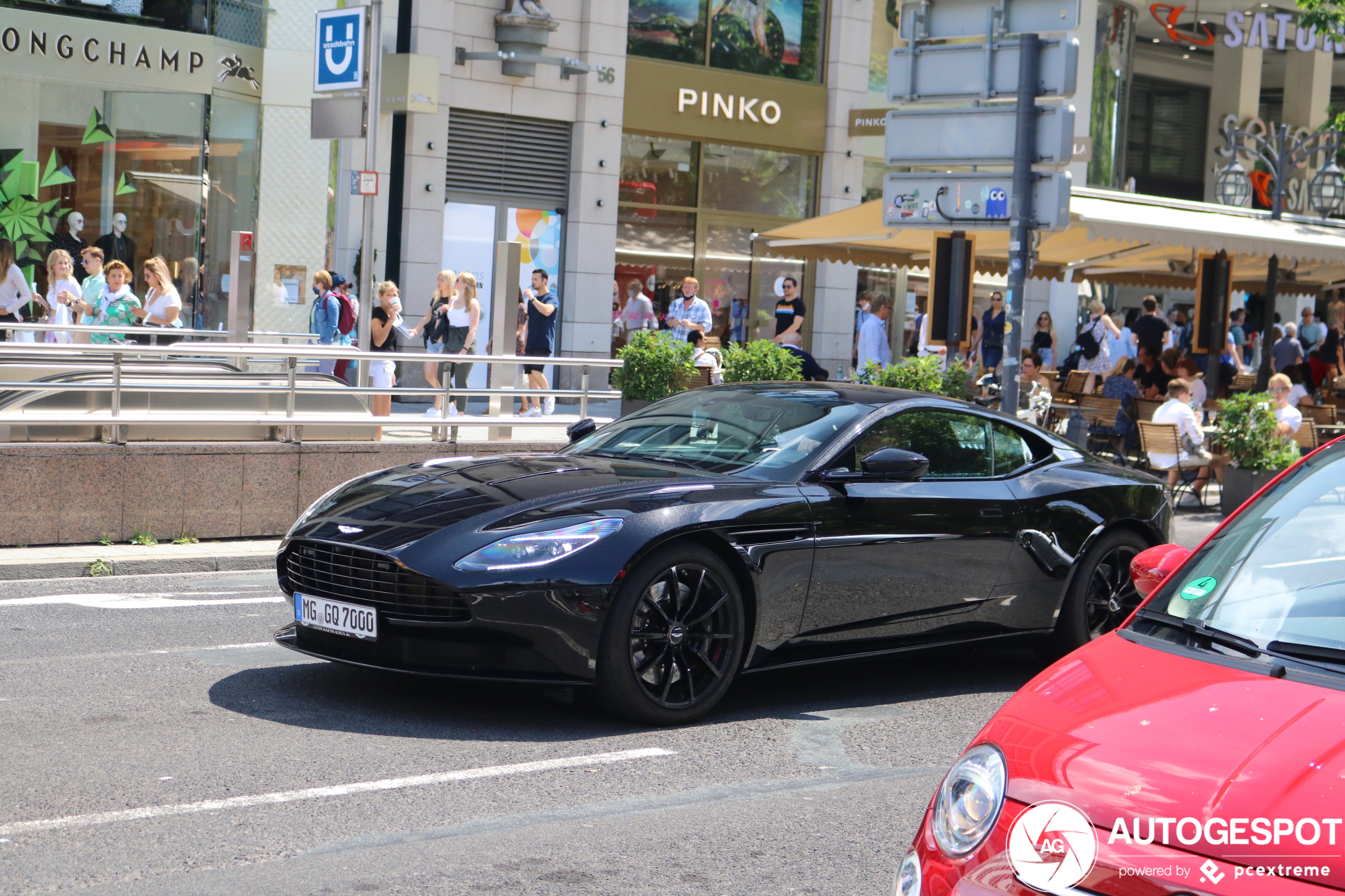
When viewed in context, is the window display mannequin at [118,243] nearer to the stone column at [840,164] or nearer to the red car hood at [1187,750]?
the stone column at [840,164]

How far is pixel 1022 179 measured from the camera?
11.3 meters

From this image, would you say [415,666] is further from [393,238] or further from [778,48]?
[778,48]

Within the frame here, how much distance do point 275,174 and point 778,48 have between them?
874 centimetres

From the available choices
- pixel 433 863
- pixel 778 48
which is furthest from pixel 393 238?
pixel 433 863

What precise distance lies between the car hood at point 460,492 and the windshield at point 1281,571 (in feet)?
9.43

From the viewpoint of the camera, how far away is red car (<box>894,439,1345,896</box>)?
243 cm

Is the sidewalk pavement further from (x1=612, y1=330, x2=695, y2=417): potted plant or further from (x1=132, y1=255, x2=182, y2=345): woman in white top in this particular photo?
(x1=132, y1=255, x2=182, y2=345): woman in white top

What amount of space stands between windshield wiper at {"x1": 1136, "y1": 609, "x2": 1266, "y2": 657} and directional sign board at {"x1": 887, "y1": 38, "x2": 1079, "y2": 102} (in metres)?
8.25

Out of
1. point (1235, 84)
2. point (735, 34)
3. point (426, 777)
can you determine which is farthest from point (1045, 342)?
point (426, 777)

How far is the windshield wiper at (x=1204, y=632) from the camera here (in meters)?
→ 3.08

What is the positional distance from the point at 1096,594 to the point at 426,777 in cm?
377

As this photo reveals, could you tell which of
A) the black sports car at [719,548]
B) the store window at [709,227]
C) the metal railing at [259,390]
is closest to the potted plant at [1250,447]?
the metal railing at [259,390]

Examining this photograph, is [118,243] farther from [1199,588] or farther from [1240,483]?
[1199,588]

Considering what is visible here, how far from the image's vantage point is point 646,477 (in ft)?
20.7
